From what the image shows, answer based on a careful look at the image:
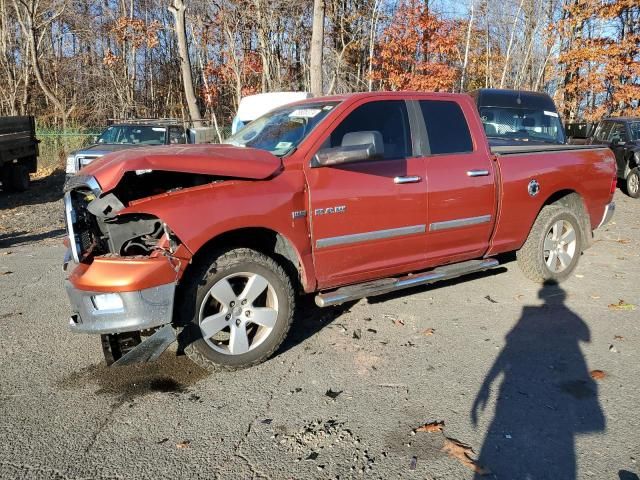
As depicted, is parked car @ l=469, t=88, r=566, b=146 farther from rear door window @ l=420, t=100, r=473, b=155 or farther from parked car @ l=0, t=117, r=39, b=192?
parked car @ l=0, t=117, r=39, b=192

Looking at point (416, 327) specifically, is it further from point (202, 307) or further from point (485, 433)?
point (202, 307)

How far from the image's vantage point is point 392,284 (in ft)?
14.3

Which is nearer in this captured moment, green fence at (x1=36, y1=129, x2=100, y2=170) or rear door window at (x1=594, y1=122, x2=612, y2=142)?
rear door window at (x1=594, y1=122, x2=612, y2=142)

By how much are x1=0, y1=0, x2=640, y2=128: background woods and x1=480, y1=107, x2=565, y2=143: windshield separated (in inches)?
438

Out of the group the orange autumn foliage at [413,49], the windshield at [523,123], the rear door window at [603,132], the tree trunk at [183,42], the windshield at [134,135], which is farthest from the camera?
the orange autumn foliage at [413,49]

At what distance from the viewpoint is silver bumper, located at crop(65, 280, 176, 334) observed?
3.29 meters

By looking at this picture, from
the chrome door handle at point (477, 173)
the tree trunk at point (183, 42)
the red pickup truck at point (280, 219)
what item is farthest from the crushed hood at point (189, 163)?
the tree trunk at point (183, 42)

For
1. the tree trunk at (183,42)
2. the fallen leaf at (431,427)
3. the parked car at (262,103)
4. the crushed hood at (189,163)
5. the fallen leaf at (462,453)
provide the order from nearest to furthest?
the fallen leaf at (462,453), the fallen leaf at (431,427), the crushed hood at (189,163), the parked car at (262,103), the tree trunk at (183,42)

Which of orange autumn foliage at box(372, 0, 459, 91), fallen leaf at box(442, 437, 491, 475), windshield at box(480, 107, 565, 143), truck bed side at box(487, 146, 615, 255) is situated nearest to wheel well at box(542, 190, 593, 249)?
truck bed side at box(487, 146, 615, 255)

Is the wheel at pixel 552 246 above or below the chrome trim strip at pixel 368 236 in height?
below

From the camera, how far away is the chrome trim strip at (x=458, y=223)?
458 centimetres

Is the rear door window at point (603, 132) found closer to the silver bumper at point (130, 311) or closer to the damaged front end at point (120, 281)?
the damaged front end at point (120, 281)

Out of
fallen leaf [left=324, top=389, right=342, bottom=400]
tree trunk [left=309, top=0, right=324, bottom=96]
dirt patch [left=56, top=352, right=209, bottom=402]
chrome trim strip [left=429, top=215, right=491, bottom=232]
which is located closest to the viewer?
fallen leaf [left=324, top=389, right=342, bottom=400]

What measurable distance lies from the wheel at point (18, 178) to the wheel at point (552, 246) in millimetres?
12679
